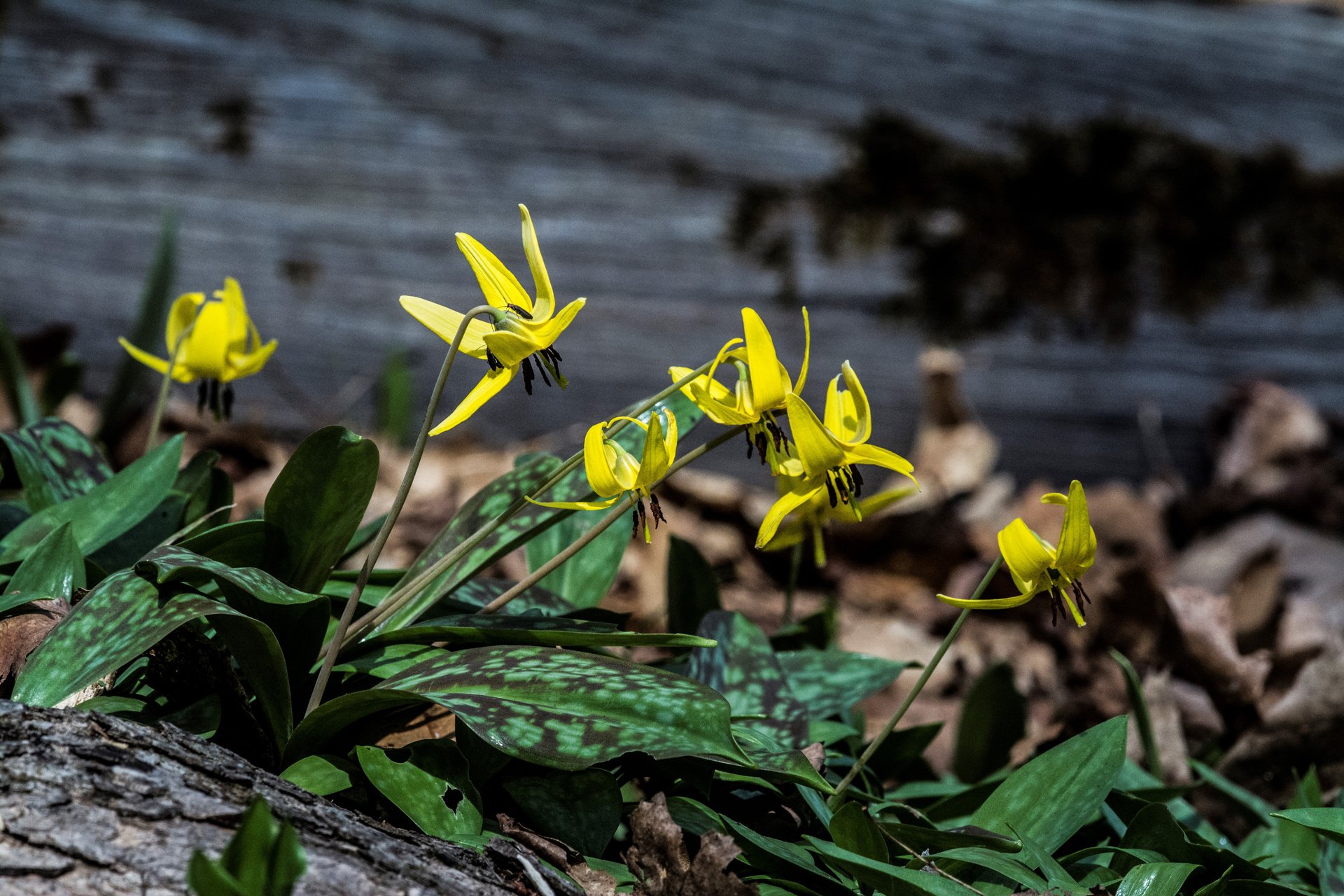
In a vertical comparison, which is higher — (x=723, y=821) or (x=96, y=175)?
(x=96, y=175)

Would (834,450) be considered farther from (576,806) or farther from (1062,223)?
(1062,223)

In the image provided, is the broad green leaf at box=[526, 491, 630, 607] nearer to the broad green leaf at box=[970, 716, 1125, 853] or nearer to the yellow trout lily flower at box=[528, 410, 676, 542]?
the yellow trout lily flower at box=[528, 410, 676, 542]

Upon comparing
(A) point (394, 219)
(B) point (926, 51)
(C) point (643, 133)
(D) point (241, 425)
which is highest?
(B) point (926, 51)

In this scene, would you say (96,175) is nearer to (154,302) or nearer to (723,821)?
(154,302)

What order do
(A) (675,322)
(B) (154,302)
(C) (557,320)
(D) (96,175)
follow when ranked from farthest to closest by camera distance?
1. (A) (675,322)
2. (D) (96,175)
3. (B) (154,302)
4. (C) (557,320)

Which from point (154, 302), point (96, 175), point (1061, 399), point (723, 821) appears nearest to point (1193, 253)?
point (1061, 399)
